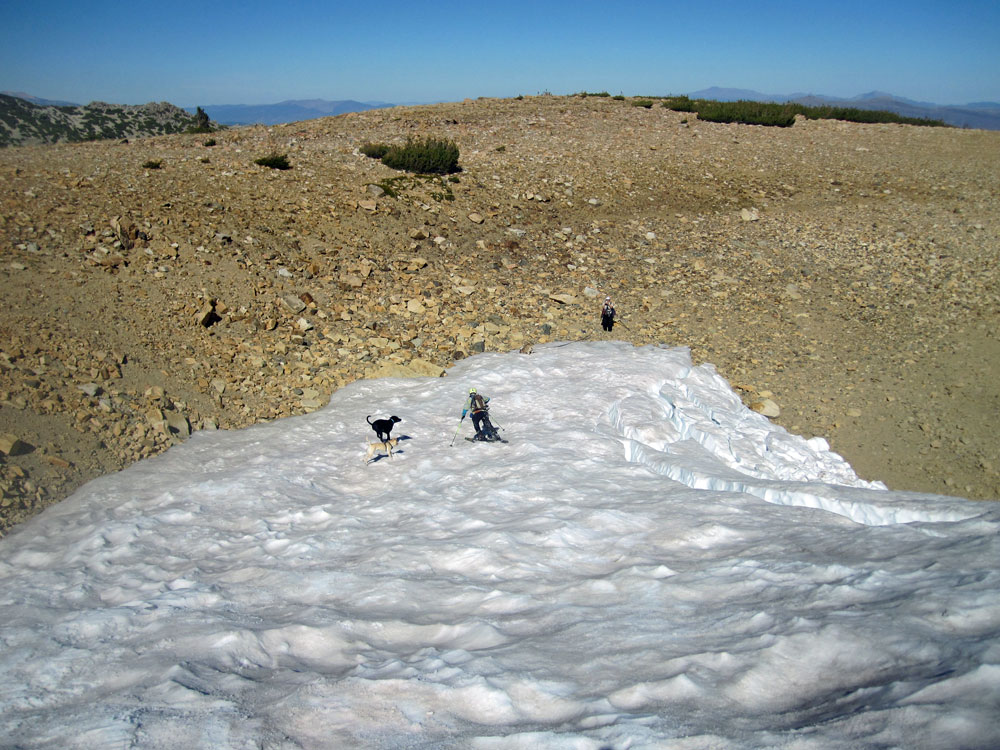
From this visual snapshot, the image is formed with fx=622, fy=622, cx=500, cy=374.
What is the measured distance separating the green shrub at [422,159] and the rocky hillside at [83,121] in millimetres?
19758

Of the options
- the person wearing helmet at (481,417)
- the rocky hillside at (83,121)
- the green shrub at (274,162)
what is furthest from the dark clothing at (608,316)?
the rocky hillside at (83,121)

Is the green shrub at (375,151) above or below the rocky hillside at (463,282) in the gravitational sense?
above

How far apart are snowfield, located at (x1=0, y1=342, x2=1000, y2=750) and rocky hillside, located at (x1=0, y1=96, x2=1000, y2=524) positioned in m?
2.22

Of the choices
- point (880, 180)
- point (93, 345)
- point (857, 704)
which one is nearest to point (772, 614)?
point (857, 704)

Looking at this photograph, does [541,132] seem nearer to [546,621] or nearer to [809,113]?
[809,113]

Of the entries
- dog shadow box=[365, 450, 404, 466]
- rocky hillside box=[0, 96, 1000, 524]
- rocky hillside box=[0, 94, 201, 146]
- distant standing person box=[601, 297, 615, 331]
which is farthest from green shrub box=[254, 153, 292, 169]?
rocky hillside box=[0, 94, 201, 146]

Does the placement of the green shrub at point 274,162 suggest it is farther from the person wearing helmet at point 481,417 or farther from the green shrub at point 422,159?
the person wearing helmet at point 481,417

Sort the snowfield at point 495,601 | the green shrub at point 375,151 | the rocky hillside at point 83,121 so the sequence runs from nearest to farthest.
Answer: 1. the snowfield at point 495,601
2. the green shrub at point 375,151
3. the rocky hillside at point 83,121

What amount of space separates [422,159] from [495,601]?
20133 mm

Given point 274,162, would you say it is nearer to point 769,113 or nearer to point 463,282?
point 463,282

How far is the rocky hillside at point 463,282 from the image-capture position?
43.2ft

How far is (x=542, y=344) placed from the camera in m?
17.0

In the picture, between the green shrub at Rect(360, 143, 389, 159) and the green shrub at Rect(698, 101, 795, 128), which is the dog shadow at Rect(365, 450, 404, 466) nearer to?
the green shrub at Rect(360, 143, 389, 159)

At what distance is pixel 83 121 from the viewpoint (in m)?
41.1
